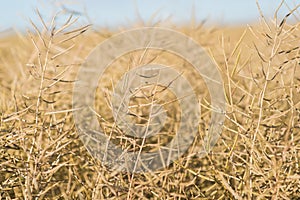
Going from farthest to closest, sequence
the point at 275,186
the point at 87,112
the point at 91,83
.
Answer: the point at 91,83 → the point at 87,112 → the point at 275,186

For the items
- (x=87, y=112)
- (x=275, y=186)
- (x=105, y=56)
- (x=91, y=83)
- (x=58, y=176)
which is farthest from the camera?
(x=105, y=56)

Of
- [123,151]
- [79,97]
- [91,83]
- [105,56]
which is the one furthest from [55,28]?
[105,56]

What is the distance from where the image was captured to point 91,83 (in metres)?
0.93

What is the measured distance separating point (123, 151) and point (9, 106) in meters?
0.33

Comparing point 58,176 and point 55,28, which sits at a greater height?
point 55,28

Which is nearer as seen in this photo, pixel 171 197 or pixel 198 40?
pixel 171 197

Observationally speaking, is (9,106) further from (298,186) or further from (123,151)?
(298,186)

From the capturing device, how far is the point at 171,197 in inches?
17.9

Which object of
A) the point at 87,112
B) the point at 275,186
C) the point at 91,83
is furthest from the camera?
the point at 91,83

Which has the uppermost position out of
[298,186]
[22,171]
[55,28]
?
[55,28]

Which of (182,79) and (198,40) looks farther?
(198,40)

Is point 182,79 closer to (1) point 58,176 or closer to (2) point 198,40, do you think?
(2) point 198,40

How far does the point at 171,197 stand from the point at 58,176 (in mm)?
209

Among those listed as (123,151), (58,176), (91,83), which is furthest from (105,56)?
(123,151)
